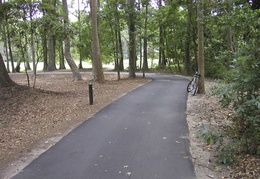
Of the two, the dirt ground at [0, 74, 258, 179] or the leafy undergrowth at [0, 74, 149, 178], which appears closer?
the dirt ground at [0, 74, 258, 179]

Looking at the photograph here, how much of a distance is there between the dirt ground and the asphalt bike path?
28 centimetres

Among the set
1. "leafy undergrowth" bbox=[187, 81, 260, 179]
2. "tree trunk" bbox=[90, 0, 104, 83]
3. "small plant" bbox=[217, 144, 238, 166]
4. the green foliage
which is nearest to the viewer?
"leafy undergrowth" bbox=[187, 81, 260, 179]

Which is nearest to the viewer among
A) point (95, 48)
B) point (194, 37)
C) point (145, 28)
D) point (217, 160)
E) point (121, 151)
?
point (217, 160)

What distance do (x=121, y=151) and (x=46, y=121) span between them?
3819mm

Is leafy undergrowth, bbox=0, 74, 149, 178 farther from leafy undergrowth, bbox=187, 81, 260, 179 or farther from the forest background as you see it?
leafy undergrowth, bbox=187, 81, 260, 179

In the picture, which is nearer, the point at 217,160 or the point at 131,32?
the point at 217,160

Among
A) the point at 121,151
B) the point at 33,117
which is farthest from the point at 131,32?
the point at 121,151

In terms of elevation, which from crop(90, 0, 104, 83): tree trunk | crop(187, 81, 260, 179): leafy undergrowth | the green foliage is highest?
crop(90, 0, 104, 83): tree trunk

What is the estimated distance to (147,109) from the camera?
28.3ft

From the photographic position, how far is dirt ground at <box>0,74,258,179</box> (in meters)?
4.41

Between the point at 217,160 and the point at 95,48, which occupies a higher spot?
the point at 95,48

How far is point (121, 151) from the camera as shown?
484 centimetres

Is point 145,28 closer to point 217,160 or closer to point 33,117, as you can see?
point 33,117

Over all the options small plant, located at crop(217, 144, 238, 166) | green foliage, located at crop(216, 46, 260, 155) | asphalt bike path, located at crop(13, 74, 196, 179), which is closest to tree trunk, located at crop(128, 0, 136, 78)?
asphalt bike path, located at crop(13, 74, 196, 179)
